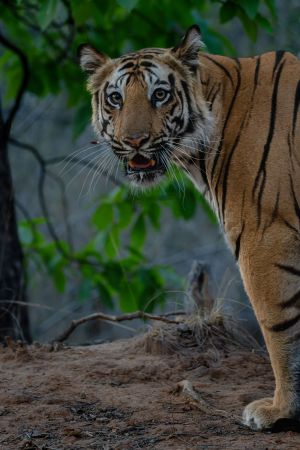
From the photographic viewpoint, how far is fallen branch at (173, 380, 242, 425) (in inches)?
161

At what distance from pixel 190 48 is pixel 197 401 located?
1770 mm

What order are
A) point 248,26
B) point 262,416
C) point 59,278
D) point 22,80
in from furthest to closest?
point 59,278 → point 22,80 → point 248,26 → point 262,416

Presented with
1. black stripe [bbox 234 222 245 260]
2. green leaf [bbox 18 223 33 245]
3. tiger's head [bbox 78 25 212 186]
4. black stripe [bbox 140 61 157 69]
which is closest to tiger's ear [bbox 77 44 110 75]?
tiger's head [bbox 78 25 212 186]

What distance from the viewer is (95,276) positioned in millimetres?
7598

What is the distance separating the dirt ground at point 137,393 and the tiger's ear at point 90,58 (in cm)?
155

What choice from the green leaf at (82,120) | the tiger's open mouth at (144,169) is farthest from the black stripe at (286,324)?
the green leaf at (82,120)

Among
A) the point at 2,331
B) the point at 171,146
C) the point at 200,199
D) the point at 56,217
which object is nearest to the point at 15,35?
the point at 200,199

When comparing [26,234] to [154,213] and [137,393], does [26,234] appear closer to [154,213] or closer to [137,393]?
[154,213]

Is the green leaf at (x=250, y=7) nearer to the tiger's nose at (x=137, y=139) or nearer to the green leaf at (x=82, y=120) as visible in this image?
the tiger's nose at (x=137, y=139)

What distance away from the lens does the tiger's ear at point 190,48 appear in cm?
450

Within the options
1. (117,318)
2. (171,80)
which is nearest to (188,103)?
(171,80)

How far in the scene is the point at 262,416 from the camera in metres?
3.97

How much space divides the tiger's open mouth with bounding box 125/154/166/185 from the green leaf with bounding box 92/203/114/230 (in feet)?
8.84

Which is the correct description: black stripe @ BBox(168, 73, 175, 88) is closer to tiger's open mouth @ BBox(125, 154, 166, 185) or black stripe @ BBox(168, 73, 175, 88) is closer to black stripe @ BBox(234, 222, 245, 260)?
tiger's open mouth @ BBox(125, 154, 166, 185)
